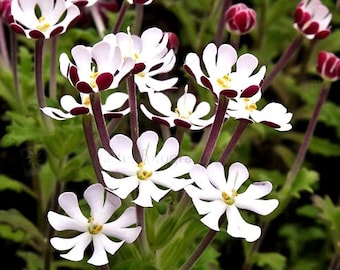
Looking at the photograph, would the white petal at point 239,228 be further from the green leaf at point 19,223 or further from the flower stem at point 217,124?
the green leaf at point 19,223

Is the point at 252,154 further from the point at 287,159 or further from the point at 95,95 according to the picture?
the point at 95,95

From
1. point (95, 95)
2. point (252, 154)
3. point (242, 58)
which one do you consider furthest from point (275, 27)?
point (95, 95)

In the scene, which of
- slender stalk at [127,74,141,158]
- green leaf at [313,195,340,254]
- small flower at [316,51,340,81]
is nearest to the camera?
slender stalk at [127,74,141,158]

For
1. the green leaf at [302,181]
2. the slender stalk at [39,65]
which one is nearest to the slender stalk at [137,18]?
the slender stalk at [39,65]

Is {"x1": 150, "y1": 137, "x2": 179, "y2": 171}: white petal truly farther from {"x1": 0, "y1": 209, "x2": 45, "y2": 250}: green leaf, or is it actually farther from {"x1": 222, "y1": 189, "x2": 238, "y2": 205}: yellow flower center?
{"x1": 0, "y1": 209, "x2": 45, "y2": 250}: green leaf

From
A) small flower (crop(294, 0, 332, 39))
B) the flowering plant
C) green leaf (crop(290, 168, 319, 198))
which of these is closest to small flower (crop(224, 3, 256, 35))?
the flowering plant
